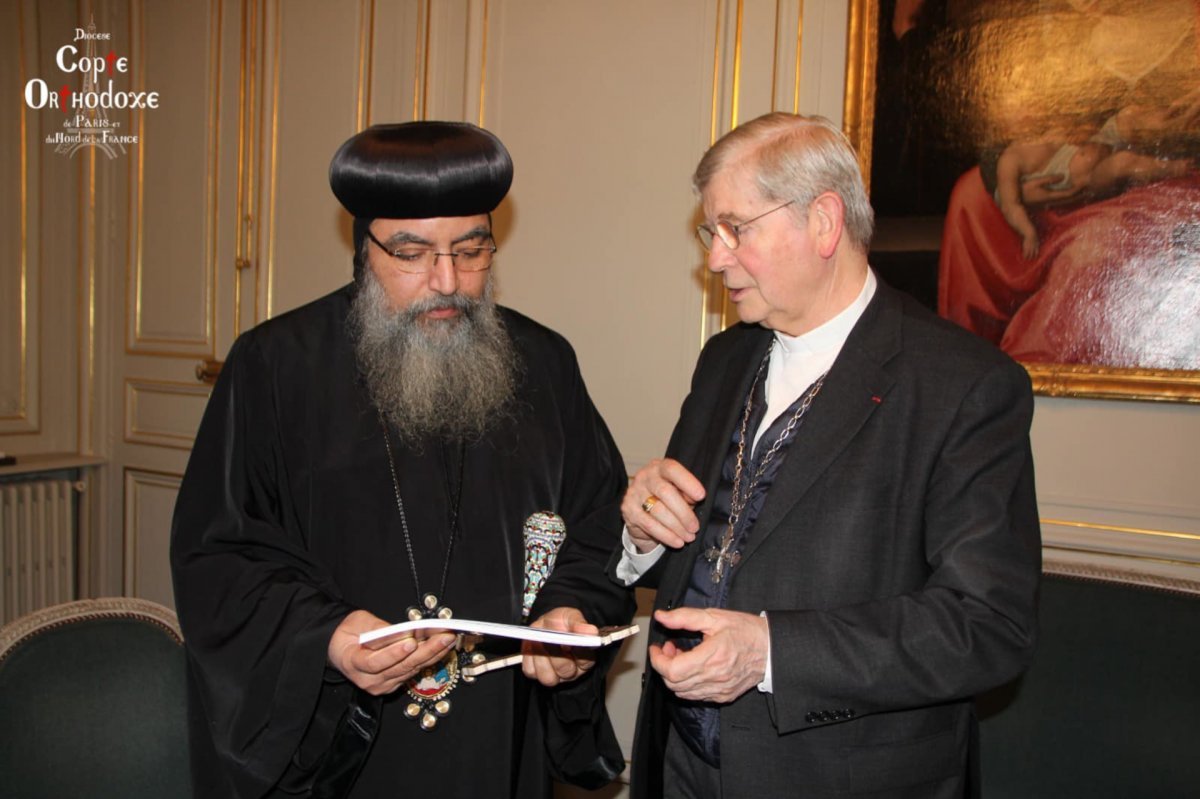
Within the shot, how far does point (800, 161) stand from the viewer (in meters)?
1.87

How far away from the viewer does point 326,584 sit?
7.51 ft

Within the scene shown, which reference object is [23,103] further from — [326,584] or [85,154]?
[326,584]

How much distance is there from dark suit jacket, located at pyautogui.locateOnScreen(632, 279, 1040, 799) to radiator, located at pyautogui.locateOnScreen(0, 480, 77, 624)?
184 inches

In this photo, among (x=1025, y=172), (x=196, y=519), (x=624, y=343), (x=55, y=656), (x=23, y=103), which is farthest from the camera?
(x=23, y=103)

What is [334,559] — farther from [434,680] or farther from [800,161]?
[800,161]

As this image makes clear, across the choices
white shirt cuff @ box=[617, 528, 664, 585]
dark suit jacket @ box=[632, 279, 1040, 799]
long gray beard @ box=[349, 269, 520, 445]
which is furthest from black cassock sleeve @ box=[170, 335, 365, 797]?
dark suit jacket @ box=[632, 279, 1040, 799]

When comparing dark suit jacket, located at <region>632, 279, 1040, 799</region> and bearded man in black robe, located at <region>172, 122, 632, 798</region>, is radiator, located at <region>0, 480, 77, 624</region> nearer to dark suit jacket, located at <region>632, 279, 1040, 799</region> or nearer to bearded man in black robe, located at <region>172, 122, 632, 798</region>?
bearded man in black robe, located at <region>172, 122, 632, 798</region>

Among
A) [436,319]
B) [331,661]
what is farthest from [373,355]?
[331,661]

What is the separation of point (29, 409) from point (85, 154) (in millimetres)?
1480

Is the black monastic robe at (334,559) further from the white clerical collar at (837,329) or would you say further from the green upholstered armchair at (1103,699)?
the green upholstered armchair at (1103,699)

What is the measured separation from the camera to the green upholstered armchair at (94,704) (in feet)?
6.43

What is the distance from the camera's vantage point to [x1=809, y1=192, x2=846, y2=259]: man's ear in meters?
1.88

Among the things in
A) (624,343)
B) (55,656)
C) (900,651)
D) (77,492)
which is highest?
(624,343)

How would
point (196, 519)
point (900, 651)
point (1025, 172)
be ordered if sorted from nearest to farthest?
1. point (900, 651)
2. point (196, 519)
3. point (1025, 172)
